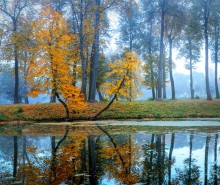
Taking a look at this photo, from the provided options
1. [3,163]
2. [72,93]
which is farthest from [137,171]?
[72,93]

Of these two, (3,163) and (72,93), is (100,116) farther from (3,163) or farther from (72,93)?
(3,163)

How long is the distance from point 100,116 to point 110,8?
10402mm

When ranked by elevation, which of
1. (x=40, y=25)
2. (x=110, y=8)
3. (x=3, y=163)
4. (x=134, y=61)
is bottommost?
(x=3, y=163)

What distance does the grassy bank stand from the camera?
2259 centimetres

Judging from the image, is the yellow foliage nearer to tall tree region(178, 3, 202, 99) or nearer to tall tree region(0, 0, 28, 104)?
tall tree region(0, 0, 28, 104)

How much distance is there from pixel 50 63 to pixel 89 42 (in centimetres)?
795

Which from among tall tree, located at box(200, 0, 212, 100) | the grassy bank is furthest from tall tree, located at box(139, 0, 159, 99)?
the grassy bank

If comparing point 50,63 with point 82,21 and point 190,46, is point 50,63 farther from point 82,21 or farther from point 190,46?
point 190,46

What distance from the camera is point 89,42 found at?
27.1 m

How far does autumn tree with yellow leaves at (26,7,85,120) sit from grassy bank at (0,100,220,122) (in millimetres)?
2665

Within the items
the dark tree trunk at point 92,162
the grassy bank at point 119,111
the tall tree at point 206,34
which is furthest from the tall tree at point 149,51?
the dark tree trunk at point 92,162

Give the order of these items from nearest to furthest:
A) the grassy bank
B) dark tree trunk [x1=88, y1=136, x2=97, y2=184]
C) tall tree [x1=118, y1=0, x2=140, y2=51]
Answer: dark tree trunk [x1=88, y1=136, x2=97, y2=184] → the grassy bank → tall tree [x1=118, y1=0, x2=140, y2=51]

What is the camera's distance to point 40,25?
67.3 ft

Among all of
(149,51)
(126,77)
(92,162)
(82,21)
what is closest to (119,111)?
(126,77)
